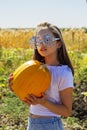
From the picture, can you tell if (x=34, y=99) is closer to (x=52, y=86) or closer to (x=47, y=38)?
(x=52, y=86)

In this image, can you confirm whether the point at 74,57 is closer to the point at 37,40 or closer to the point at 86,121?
the point at 86,121

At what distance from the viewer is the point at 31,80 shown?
2.83m

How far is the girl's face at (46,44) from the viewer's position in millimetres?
2904

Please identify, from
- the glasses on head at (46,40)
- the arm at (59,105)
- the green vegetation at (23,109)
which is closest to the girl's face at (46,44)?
the glasses on head at (46,40)

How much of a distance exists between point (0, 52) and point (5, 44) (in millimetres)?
3504

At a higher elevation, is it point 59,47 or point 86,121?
point 59,47

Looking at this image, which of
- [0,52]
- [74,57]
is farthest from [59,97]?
[0,52]

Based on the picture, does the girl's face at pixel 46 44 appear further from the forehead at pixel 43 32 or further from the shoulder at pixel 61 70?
the shoulder at pixel 61 70

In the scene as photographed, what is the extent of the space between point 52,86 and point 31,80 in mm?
155

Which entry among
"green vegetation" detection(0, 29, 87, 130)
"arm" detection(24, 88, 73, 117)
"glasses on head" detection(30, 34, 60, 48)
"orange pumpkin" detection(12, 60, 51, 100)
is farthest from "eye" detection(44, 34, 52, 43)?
"green vegetation" detection(0, 29, 87, 130)

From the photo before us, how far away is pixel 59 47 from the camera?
2959mm

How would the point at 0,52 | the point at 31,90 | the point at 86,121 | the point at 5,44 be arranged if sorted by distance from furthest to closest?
the point at 5,44 < the point at 0,52 < the point at 86,121 < the point at 31,90

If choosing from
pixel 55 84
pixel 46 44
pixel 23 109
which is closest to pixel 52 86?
pixel 55 84

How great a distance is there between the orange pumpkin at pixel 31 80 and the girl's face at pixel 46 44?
10 centimetres
